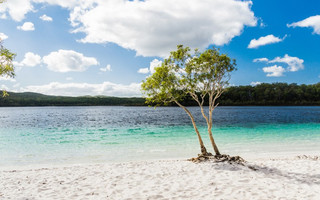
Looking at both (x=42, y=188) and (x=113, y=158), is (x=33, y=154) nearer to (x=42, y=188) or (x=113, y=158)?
(x=113, y=158)

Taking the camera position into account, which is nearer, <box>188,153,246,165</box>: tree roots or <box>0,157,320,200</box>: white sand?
<box>0,157,320,200</box>: white sand

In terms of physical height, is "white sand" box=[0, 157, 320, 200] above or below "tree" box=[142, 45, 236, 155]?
below

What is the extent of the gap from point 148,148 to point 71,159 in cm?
792

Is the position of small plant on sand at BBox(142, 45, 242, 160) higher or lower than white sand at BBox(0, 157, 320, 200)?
higher

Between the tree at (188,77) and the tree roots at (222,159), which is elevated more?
the tree at (188,77)

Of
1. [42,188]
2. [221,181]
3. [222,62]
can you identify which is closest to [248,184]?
[221,181]

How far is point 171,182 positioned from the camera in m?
10.6

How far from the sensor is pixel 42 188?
32.8ft

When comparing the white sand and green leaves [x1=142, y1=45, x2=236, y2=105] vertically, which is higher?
green leaves [x1=142, y1=45, x2=236, y2=105]

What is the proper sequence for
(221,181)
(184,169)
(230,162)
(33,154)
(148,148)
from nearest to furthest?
1. (221,181)
2. (184,169)
3. (230,162)
4. (33,154)
5. (148,148)

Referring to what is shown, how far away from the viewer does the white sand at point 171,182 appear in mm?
8883

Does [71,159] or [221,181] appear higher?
[221,181]

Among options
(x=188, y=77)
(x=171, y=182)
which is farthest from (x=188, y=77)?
(x=171, y=182)

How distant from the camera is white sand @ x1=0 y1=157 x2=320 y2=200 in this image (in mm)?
8883
